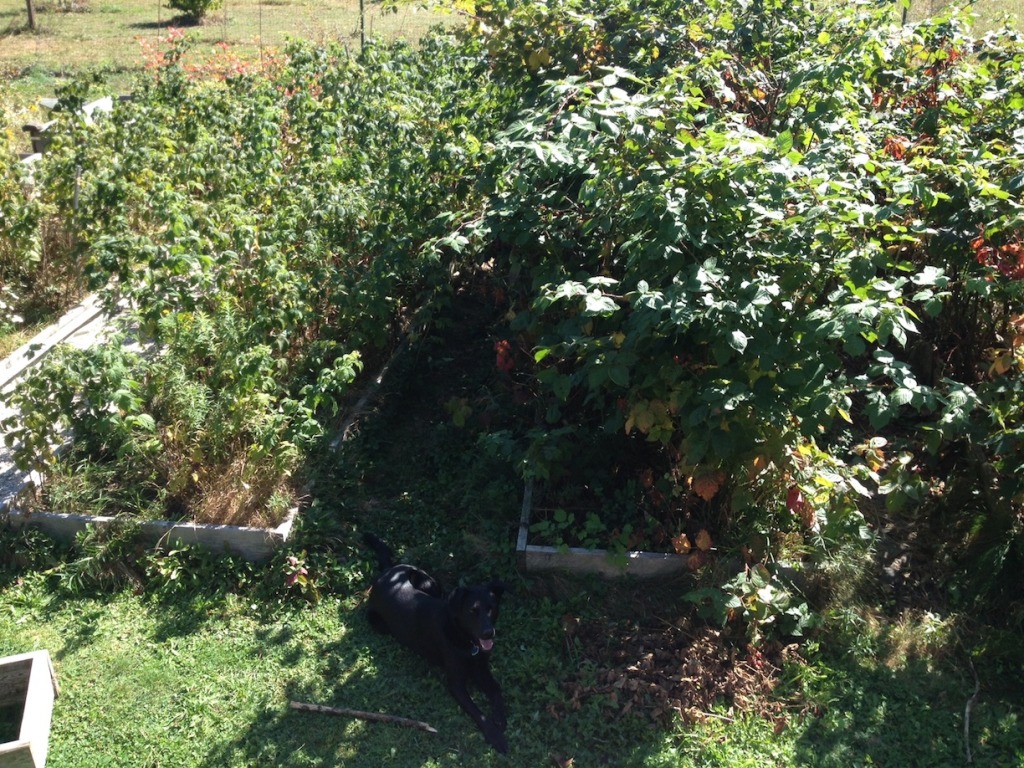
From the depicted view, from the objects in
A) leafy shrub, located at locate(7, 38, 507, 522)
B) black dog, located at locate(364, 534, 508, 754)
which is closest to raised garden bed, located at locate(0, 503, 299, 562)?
leafy shrub, located at locate(7, 38, 507, 522)

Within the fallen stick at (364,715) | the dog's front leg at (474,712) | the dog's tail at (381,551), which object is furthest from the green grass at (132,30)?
the dog's front leg at (474,712)

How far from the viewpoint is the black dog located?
13.4ft

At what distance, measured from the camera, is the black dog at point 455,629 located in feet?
13.4

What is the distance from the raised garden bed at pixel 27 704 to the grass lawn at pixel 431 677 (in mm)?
133

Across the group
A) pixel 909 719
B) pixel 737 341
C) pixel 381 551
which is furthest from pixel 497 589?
pixel 909 719

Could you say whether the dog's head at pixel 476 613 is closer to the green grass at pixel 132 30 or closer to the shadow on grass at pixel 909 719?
the shadow on grass at pixel 909 719

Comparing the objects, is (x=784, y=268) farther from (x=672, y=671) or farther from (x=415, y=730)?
(x=415, y=730)

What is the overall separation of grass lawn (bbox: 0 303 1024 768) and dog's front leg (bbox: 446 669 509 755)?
0.16ft

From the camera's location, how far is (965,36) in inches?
238

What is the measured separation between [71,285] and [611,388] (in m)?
4.62

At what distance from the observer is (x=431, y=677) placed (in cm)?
436

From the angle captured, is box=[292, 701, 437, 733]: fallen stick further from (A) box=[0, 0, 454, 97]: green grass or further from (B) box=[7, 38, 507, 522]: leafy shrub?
(A) box=[0, 0, 454, 97]: green grass

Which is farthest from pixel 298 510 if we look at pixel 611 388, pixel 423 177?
pixel 423 177

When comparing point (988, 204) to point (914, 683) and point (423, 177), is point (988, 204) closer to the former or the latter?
point (914, 683)
